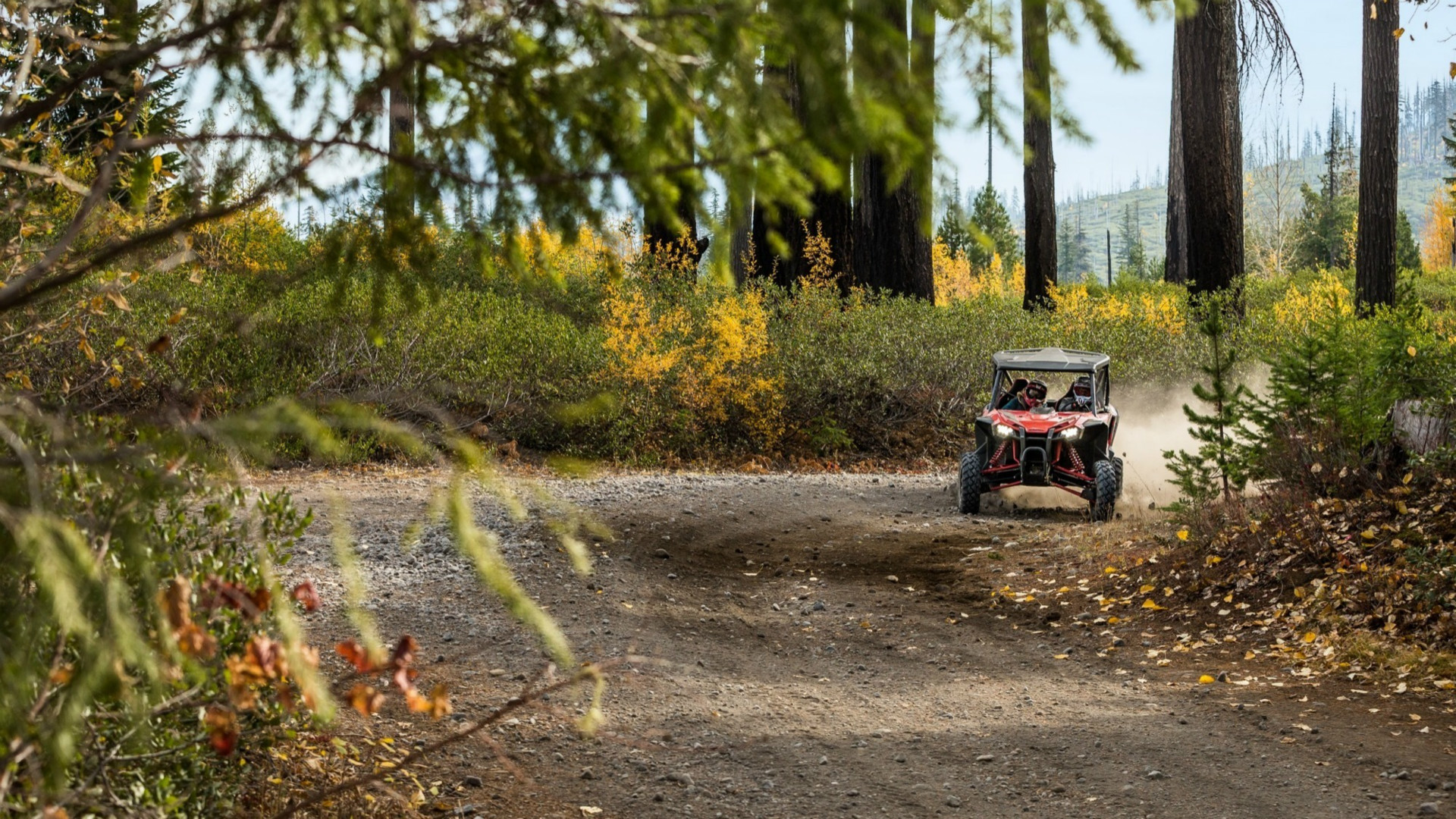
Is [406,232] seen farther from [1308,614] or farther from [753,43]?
[1308,614]

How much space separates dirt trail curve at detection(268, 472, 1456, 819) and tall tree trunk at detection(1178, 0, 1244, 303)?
8.51 m

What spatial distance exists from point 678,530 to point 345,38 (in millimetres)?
6621

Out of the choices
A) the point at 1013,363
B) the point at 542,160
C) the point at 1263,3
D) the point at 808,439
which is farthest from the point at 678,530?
the point at 1263,3

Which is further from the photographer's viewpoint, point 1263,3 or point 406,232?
point 1263,3

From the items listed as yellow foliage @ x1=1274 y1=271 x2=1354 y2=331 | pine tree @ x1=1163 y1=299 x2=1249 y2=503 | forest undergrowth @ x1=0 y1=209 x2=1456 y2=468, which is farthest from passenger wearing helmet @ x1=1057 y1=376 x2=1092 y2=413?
yellow foliage @ x1=1274 y1=271 x2=1354 y2=331

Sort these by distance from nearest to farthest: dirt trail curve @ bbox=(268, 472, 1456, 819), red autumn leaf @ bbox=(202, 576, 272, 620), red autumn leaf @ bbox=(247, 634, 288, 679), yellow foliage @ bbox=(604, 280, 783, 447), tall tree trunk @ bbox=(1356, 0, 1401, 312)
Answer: red autumn leaf @ bbox=(202, 576, 272, 620)
red autumn leaf @ bbox=(247, 634, 288, 679)
dirt trail curve @ bbox=(268, 472, 1456, 819)
yellow foliage @ bbox=(604, 280, 783, 447)
tall tree trunk @ bbox=(1356, 0, 1401, 312)

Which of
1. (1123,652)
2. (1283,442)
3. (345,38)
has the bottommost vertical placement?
(1123,652)

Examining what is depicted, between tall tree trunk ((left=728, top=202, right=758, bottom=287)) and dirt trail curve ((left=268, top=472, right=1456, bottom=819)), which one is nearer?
dirt trail curve ((left=268, top=472, right=1456, bottom=819))

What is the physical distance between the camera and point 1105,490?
9.58m

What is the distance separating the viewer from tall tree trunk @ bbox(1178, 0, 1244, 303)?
15.8 m

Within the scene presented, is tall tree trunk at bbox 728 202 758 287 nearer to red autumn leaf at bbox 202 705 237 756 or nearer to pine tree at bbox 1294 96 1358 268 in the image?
red autumn leaf at bbox 202 705 237 756

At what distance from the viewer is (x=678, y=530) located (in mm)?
9117

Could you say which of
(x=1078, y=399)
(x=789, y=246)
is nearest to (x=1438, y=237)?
(x=789, y=246)

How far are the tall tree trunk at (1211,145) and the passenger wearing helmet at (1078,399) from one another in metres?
6.84
